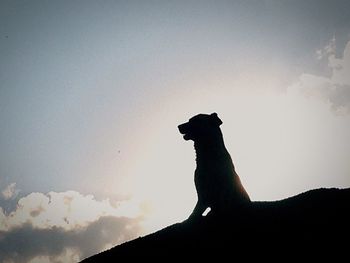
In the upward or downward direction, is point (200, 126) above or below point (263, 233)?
above

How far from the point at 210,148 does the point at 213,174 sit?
724 mm

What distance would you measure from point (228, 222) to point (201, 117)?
3101 mm

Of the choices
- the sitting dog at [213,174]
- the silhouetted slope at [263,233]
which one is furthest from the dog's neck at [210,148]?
the silhouetted slope at [263,233]

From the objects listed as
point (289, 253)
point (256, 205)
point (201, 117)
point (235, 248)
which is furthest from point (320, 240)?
point (201, 117)

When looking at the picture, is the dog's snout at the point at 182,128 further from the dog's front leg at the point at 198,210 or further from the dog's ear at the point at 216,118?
the dog's front leg at the point at 198,210

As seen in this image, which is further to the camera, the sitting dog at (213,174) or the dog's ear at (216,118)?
the dog's ear at (216,118)

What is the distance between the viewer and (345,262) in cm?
432

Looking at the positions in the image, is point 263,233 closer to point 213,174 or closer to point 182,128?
point 213,174

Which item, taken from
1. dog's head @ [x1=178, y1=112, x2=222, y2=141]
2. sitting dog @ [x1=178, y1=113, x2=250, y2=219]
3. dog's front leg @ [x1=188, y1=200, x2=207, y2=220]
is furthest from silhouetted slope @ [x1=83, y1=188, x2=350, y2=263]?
dog's head @ [x1=178, y1=112, x2=222, y2=141]

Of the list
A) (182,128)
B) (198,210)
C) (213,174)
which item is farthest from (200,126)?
(198,210)

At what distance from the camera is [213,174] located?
7926mm

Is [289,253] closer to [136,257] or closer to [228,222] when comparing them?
[228,222]

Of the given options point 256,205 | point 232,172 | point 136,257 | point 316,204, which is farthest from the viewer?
point 232,172

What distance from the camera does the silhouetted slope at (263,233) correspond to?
199 inches
